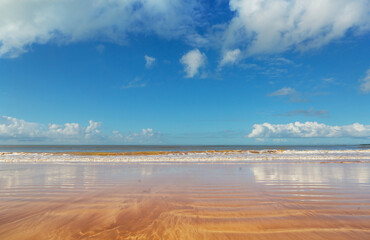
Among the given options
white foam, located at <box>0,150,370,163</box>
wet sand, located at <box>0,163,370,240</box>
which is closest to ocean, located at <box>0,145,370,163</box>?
white foam, located at <box>0,150,370,163</box>

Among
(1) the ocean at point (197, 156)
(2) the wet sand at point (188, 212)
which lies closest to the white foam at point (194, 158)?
(1) the ocean at point (197, 156)

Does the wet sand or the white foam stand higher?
the white foam

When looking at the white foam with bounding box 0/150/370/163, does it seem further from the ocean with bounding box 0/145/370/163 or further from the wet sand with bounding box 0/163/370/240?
the wet sand with bounding box 0/163/370/240

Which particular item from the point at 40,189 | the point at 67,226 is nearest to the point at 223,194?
the point at 67,226

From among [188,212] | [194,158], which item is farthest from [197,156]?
[188,212]

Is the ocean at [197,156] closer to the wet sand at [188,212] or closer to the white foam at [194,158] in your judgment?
the white foam at [194,158]

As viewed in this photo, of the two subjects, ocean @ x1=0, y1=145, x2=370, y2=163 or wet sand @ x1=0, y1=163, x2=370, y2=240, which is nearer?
wet sand @ x1=0, y1=163, x2=370, y2=240

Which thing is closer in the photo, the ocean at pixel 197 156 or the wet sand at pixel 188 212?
the wet sand at pixel 188 212

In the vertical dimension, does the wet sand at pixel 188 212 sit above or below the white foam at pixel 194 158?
below

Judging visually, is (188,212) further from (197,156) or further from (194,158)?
(197,156)

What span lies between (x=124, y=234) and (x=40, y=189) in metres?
6.29

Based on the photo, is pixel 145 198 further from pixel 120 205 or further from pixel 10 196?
pixel 10 196

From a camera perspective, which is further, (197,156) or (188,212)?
(197,156)

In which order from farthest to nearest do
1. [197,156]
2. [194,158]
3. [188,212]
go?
1. [197,156]
2. [194,158]
3. [188,212]
